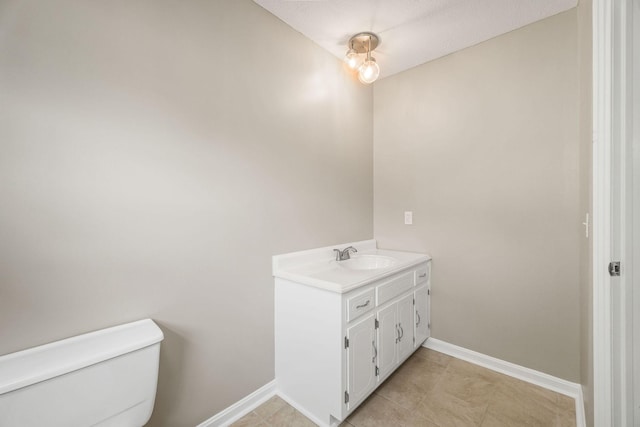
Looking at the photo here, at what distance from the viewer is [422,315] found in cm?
221

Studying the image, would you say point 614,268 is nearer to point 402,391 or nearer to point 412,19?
point 402,391

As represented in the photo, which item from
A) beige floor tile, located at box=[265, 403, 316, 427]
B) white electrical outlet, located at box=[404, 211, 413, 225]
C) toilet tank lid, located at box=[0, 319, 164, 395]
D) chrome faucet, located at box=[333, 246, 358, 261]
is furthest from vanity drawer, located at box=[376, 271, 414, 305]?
toilet tank lid, located at box=[0, 319, 164, 395]

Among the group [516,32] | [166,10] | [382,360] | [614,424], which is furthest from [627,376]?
[166,10]

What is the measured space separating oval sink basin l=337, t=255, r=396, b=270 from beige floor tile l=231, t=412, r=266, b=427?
45.0 inches

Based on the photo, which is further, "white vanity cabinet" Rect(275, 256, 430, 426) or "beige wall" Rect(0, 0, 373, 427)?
"white vanity cabinet" Rect(275, 256, 430, 426)

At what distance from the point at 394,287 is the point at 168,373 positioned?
1411 mm

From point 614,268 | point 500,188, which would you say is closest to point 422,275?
point 500,188

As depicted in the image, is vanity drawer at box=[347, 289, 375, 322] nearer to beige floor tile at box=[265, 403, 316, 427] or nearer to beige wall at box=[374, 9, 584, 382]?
beige floor tile at box=[265, 403, 316, 427]

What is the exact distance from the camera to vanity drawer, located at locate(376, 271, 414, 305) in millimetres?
1702

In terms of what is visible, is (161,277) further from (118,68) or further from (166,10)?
(166,10)

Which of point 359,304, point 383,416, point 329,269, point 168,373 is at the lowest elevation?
point 383,416

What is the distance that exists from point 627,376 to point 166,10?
2.43m

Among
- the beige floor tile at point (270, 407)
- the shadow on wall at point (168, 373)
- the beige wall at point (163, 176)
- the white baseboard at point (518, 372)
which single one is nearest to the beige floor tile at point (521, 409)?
the white baseboard at point (518, 372)

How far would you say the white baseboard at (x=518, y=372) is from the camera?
1.69m
